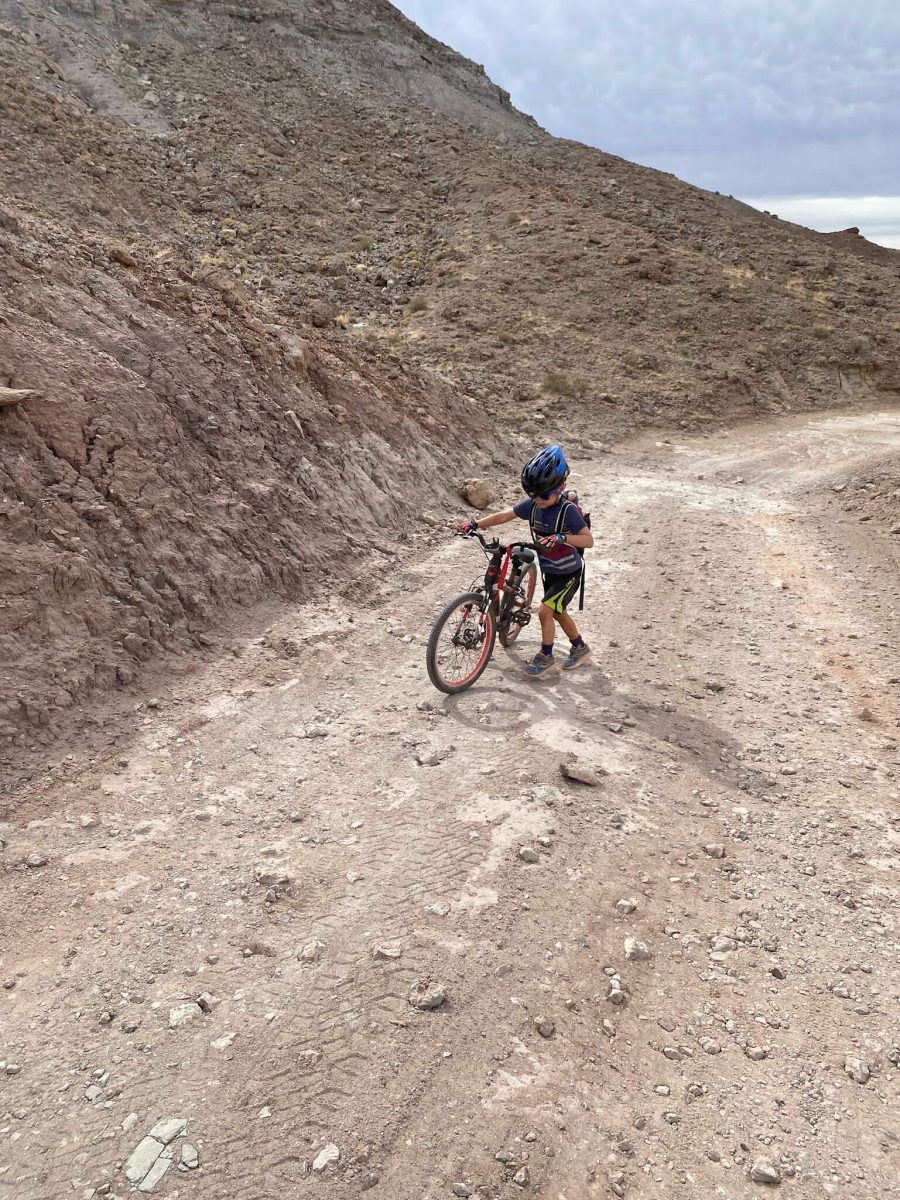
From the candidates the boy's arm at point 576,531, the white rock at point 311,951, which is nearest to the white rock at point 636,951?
the white rock at point 311,951

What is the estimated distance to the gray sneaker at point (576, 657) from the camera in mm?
6863

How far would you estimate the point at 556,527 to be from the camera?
627 centimetres

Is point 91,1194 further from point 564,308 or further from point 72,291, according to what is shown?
point 564,308

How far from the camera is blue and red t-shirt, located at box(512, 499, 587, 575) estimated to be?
6.21 meters

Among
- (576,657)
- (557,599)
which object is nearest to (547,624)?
(557,599)

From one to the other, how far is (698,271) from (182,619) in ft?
83.9

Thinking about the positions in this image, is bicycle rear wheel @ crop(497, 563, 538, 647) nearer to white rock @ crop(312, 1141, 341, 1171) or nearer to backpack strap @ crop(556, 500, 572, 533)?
backpack strap @ crop(556, 500, 572, 533)

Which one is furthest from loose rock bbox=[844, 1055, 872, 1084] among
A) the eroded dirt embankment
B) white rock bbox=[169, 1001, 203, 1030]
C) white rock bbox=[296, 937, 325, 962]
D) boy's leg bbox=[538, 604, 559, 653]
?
the eroded dirt embankment

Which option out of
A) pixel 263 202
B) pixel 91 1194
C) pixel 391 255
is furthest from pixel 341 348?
pixel 263 202

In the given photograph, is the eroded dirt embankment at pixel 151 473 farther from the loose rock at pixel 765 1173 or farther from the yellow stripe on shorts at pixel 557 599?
the loose rock at pixel 765 1173

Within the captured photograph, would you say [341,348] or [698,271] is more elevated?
[698,271]

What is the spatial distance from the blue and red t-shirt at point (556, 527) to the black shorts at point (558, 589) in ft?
0.16

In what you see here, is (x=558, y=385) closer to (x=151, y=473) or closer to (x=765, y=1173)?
(x=151, y=473)

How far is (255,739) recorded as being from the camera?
18.5 ft
